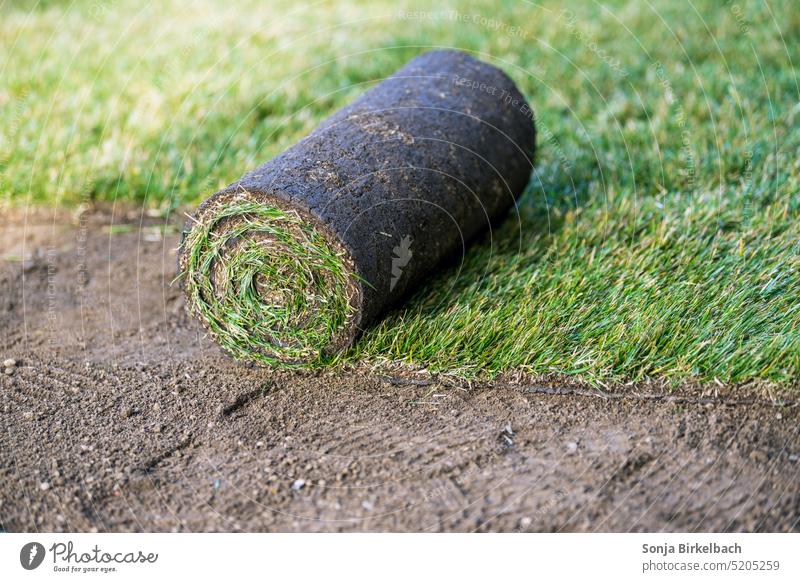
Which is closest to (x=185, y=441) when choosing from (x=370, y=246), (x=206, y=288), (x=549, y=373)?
(x=206, y=288)

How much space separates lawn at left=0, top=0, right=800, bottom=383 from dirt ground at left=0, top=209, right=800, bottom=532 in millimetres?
240

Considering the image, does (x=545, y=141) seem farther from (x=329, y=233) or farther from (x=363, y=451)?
(x=363, y=451)

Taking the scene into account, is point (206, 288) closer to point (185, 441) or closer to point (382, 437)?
point (185, 441)

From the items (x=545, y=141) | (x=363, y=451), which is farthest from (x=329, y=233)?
(x=545, y=141)

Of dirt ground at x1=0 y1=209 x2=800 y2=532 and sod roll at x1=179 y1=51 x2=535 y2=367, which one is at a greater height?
sod roll at x1=179 y1=51 x2=535 y2=367

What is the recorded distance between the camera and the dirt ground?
117 inches

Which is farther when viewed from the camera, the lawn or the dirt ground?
the lawn

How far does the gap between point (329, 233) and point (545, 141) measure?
2890 mm

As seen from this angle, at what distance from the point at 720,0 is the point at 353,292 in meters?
6.02

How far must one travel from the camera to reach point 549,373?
12.1ft

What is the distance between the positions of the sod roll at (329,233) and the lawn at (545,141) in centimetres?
24

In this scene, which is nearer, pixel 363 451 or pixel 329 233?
pixel 363 451

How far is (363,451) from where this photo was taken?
10.8ft

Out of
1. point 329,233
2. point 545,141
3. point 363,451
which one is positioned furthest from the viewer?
point 545,141
